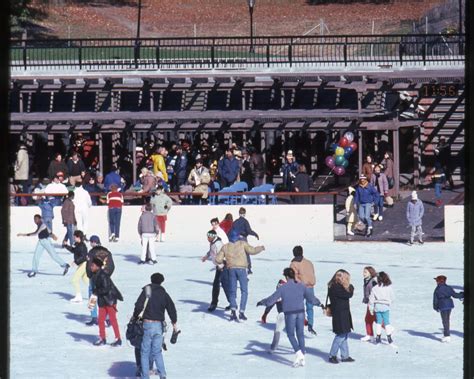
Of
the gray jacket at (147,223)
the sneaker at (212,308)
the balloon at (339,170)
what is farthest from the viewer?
the balloon at (339,170)

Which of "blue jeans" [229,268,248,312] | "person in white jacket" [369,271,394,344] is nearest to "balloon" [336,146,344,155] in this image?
"blue jeans" [229,268,248,312]

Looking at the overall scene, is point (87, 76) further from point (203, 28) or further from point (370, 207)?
point (203, 28)

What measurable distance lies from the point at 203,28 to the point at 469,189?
45310 millimetres

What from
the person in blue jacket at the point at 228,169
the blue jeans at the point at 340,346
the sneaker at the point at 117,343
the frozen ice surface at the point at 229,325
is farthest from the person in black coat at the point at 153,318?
the person in blue jacket at the point at 228,169

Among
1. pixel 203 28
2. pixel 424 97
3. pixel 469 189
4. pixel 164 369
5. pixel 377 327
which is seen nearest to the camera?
pixel 469 189

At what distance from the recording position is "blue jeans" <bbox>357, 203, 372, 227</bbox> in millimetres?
32156

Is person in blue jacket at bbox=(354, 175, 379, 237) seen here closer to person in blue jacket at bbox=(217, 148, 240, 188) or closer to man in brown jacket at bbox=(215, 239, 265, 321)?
person in blue jacket at bbox=(217, 148, 240, 188)

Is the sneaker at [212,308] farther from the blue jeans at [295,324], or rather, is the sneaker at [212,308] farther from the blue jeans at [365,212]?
the blue jeans at [365,212]

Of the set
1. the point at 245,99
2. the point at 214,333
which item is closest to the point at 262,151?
the point at 245,99

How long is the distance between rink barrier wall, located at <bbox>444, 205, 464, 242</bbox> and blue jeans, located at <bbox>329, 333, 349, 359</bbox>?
41.7 ft

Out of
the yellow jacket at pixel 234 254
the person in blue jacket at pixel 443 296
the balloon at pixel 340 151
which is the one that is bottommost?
the person in blue jacket at pixel 443 296

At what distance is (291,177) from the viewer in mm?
35406

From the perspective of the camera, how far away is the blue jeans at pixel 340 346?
1897 cm

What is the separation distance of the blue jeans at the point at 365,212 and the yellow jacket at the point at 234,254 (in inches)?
432
